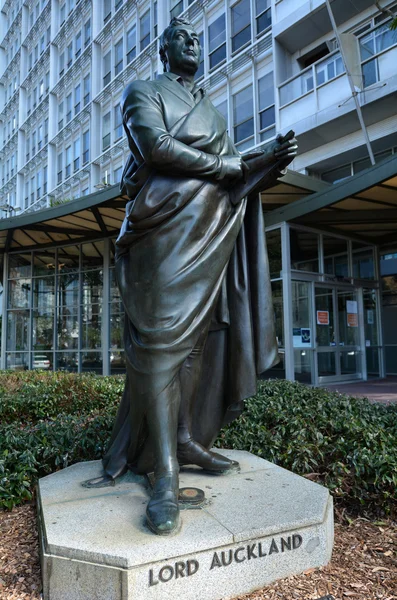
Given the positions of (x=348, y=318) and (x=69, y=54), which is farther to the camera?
(x=69, y=54)

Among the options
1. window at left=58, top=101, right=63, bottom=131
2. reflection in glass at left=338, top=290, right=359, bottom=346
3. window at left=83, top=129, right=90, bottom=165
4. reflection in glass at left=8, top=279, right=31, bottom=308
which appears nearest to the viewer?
reflection in glass at left=338, top=290, right=359, bottom=346

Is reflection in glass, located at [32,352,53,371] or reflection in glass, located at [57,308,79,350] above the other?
reflection in glass, located at [57,308,79,350]

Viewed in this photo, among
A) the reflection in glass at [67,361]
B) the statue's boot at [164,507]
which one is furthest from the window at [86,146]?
the statue's boot at [164,507]

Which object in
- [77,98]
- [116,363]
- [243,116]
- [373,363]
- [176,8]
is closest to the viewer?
[373,363]

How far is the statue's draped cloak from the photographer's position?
245 cm

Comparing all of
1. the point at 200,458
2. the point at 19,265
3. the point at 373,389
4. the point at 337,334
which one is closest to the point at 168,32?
the point at 200,458

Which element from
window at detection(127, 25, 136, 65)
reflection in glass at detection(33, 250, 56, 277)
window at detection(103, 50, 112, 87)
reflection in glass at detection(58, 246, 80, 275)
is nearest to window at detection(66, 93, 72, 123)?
window at detection(103, 50, 112, 87)

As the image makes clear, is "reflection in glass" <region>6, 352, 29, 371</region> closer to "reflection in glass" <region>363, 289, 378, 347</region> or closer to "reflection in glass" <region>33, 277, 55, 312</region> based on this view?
"reflection in glass" <region>33, 277, 55, 312</region>

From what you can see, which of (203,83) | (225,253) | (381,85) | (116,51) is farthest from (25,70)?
(225,253)

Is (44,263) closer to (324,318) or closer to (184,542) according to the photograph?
(324,318)

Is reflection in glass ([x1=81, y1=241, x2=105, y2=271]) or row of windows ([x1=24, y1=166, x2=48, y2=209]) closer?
reflection in glass ([x1=81, y1=241, x2=105, y2=271])

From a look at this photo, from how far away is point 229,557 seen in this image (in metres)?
2.08

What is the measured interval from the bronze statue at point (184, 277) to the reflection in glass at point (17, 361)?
19.1m

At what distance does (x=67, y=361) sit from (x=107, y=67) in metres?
17.9
